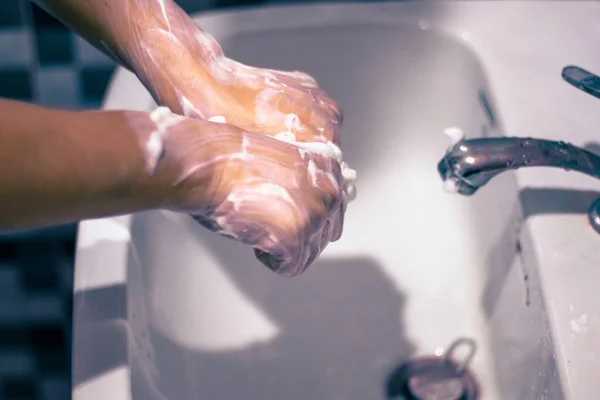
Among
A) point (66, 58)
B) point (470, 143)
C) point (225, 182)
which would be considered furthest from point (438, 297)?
point (66, 58)

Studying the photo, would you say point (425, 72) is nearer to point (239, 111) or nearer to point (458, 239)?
point (458, 239)

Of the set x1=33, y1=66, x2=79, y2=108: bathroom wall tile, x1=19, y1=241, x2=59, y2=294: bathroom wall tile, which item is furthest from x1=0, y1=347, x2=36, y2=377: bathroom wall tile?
x1=33, y1=66, x2=79, y2=108: bathroom wall tile

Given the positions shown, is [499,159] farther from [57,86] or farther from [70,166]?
[57,86]

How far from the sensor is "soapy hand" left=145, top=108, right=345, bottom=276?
1.17 ft

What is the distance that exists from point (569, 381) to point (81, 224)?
0.35 m

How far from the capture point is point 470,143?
450mm

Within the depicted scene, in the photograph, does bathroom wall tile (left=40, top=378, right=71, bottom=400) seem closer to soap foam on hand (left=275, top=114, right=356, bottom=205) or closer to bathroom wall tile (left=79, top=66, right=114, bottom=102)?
bathroom wall tile (left=79, top=66, right=114, bottom=102)

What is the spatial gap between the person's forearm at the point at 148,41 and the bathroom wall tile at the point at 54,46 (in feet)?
0.73

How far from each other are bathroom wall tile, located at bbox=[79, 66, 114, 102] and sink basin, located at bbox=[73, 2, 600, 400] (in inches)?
5.1

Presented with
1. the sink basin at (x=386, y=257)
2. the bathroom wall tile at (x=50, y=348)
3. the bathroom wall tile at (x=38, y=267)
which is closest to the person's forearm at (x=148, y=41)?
the sink basin at (x=386, y=257)

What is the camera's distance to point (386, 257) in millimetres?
635

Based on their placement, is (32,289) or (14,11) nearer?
(14,11)

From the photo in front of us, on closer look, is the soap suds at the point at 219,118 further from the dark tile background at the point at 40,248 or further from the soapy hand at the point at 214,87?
the dark tile background at the point at 40,248

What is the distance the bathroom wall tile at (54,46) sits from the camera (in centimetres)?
66
